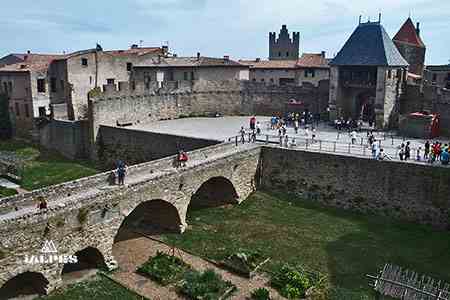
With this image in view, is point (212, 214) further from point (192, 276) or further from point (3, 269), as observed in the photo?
point (3, 269)

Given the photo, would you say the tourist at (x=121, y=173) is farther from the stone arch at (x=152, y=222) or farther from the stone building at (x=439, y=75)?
the stone building at (x=439, y=75)

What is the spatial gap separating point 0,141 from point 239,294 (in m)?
34.2

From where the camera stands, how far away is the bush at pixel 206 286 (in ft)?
57.3

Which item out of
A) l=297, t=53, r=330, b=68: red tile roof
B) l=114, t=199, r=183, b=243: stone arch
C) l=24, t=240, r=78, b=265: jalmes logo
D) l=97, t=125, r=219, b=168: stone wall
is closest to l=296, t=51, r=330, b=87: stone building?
l=297, t=53, r=330, b=68: red tile roof

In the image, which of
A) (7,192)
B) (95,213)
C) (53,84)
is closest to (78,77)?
(53,84)

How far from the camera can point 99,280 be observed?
1864 centimetres

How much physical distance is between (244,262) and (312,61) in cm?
Result: 4168

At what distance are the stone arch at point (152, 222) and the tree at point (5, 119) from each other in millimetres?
24522

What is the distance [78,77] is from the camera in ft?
137

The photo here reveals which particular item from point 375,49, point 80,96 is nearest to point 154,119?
point 80,96

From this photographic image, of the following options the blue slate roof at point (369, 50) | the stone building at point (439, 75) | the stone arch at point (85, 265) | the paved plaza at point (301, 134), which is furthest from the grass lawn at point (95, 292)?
the stone building at point (439, 75)

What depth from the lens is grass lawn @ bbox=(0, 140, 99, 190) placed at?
32.7 meters

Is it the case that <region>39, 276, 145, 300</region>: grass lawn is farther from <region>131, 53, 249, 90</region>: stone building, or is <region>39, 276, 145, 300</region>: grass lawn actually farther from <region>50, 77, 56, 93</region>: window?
<region>50, 77, 56, 93</region>: window

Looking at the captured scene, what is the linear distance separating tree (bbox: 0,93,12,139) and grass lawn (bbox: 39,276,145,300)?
99.2ft
